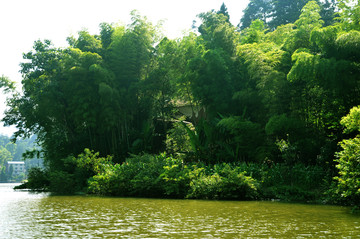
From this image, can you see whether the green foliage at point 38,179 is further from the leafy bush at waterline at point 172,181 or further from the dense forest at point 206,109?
the leafy bush at waterline at point 172,181

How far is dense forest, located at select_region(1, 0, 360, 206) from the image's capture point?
37.8ft

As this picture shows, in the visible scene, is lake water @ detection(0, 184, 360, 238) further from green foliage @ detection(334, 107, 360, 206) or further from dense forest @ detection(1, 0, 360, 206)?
dense forest @ detection(1, 0, 360, 206)

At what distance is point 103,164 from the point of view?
15.6 meters

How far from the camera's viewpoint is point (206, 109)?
687 inches

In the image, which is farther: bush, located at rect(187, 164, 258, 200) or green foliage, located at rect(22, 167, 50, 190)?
green foliage, located at rect(22, 167, 50, 190)

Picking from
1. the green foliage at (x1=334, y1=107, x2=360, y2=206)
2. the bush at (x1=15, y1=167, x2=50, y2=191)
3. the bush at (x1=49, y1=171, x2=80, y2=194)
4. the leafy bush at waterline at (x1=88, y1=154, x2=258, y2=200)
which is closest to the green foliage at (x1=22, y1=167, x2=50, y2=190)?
the bush at (x1=15, y1=167, x2=50, y2=191)

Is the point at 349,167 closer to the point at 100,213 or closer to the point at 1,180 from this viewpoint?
the point at 100,213

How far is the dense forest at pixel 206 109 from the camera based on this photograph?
454 inches

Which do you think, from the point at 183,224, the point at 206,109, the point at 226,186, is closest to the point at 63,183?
the point at 206,109

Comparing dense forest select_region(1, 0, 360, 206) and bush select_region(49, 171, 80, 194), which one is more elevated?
dense forest select_region(1, 0, 360, 206)

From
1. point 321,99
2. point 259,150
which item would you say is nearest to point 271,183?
point 259,150

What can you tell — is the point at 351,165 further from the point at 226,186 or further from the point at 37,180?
the point at 37,180

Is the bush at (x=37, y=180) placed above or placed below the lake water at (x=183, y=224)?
above

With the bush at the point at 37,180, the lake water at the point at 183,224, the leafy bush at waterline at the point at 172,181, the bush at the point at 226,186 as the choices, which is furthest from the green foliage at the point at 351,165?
the bush at the point at 37,180
